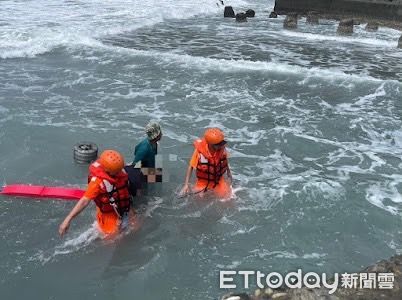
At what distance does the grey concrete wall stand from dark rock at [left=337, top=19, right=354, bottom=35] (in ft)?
13.8

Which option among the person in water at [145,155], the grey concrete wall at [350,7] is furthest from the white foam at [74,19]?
the person in water at [145,155]

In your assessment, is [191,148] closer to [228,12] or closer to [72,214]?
[72,214]

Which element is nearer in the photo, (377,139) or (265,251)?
(265,251)

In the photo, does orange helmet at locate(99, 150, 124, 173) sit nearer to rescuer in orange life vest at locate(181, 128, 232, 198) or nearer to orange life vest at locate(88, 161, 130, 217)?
orange life vest at locate(88, 161, 130, 217)

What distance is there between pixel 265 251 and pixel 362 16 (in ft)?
75.3

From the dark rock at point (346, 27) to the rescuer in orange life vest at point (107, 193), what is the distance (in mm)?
19213

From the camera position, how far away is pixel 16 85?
42.1 ft

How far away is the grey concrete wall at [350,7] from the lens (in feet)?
82.3

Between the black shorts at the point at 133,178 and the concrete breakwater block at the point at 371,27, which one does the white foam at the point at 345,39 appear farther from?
the black shorts at the point at 133,178

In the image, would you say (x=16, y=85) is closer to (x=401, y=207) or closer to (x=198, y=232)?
(x=198, y=232)

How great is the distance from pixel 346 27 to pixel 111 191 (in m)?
19.6

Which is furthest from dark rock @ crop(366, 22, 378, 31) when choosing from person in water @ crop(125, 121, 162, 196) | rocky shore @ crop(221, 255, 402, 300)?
rocky shore @ crop(221, 255, 402, 300)

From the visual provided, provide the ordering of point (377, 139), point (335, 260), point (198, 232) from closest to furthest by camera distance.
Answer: point (335, 260), point (198, 232), point (377, 139)

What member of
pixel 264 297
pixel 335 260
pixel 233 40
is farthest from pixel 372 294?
pixel 233 40
